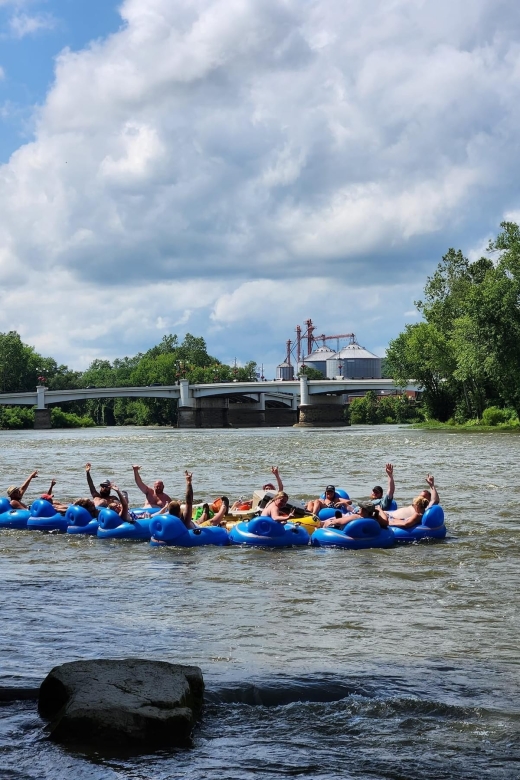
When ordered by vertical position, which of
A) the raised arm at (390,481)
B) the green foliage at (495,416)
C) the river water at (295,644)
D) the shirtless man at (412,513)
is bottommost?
the river water at (295,644)

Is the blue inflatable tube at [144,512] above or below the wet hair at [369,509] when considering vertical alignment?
below

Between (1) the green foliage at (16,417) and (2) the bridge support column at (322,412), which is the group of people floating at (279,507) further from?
(1) the green foliage at (16,417)

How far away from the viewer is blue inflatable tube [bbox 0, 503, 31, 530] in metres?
19.2

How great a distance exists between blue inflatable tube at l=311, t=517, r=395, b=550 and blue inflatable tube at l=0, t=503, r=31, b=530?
6270mm

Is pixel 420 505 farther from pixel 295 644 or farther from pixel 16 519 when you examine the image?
pixel 295 644

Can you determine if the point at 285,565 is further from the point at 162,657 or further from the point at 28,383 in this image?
the point at 28,383

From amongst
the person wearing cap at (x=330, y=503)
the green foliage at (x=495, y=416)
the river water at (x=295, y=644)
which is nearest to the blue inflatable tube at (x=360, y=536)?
the river water at (x=295, y=644)

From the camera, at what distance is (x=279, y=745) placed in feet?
22.9

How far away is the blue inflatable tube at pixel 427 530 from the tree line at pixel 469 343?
1602 inches

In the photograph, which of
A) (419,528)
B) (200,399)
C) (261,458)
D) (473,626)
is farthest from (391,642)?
(200,399)

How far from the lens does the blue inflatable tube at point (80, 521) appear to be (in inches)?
715

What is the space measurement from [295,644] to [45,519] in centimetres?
1017

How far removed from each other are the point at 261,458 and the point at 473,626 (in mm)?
33958

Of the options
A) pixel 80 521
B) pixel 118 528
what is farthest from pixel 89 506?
pixel 118 528
